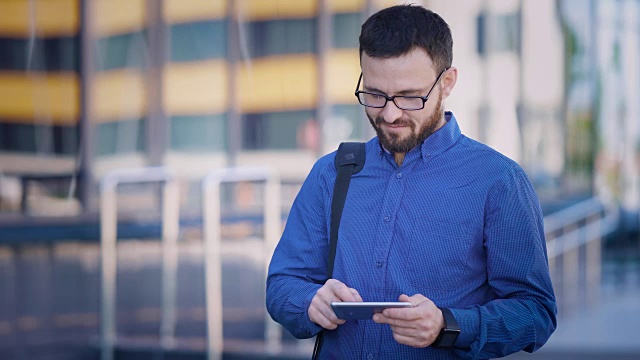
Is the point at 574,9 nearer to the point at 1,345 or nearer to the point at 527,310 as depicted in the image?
the point at 1,345

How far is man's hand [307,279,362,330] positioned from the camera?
2.46 metres

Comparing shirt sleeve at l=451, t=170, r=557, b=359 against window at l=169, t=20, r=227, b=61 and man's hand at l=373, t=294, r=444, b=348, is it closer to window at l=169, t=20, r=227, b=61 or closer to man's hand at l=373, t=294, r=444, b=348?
man's hand at l=373, t=294, r=444, b=348

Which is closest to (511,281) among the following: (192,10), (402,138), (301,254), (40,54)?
(402,138)

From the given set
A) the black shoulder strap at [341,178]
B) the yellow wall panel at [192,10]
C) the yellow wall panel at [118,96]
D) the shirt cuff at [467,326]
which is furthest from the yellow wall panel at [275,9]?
the shirt cuff at [467,326]

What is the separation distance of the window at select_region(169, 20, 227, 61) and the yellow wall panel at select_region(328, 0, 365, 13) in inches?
44.2

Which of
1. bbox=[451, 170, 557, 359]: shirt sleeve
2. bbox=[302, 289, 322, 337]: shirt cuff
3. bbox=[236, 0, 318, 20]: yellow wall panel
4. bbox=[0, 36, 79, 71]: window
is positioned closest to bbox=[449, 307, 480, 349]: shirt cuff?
bbox=[451, 170, 557, 359]: shirt sleeve

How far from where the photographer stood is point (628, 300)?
36.4 ft

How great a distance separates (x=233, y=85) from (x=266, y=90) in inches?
12.5

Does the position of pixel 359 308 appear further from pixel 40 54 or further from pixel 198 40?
pixel 198 40

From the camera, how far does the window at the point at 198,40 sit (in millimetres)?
7433

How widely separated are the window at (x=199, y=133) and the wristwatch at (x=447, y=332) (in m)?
5.25

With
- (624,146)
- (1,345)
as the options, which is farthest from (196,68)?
(624,146)

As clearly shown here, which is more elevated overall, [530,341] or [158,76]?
[158,76]

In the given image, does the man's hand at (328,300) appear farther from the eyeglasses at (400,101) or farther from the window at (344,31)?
the window at (344,31)
